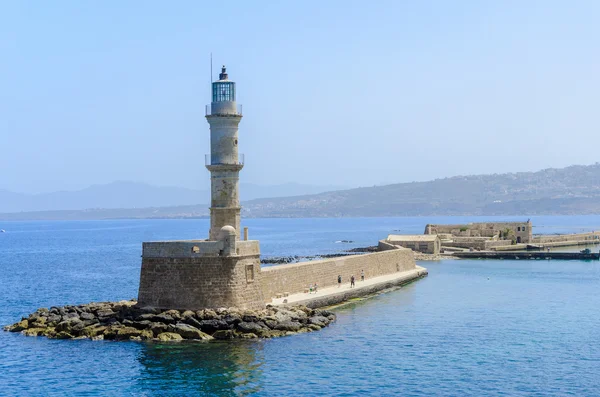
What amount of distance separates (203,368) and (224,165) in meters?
8.51

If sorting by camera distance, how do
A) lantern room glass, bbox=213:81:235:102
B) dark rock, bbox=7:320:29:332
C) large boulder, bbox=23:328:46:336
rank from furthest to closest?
lantern room glass, bbox=213:81:235:102
dark rock, bbox=7:320:29:332
large boulder, bbox=23:328:46:336

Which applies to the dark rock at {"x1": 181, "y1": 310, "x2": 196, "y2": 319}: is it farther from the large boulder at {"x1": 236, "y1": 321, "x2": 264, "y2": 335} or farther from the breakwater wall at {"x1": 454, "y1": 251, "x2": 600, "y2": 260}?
the breakwater wall at {"x1": 454, "y1": 251, "x2": 600, "y2": 260}

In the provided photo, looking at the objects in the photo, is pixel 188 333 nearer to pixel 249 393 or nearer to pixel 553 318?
pixel 249 393

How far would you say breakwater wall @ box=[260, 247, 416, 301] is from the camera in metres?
29.7

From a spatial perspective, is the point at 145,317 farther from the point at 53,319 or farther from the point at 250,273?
the point at 250,273

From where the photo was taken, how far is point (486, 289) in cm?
3919

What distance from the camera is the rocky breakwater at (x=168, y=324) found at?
80.8 feet

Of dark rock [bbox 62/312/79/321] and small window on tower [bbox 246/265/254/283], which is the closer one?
dark rock [bbox 62/312/79/321]

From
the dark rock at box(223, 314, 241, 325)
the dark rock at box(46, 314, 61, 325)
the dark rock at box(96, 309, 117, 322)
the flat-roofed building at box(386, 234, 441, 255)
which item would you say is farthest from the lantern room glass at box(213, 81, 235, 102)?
the flat-roofed building at box(386, 234, 441, 255)

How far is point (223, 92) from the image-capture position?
2839cm

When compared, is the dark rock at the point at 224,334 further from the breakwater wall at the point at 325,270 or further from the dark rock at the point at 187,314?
the breakwater wall at the point at 325,270

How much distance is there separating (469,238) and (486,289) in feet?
94.6

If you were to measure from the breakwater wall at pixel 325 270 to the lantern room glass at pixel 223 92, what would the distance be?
6.01 meters

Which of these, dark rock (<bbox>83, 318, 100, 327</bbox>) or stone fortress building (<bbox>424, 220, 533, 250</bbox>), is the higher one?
stone fortress building (<bbox>424, 220, 533, 250</bbox>)
